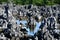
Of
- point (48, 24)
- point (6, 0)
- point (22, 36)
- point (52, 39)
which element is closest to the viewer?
point (52, 39)

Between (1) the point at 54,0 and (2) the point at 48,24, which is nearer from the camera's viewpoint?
(2) the point at 48,24

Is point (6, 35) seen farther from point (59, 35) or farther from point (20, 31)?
point (59, 35)

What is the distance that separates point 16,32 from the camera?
2983cm

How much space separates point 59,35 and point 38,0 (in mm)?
46099

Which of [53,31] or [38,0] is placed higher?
[53,31]

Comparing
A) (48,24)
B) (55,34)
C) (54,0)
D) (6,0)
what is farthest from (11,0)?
(55,34)

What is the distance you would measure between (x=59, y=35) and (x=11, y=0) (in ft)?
155

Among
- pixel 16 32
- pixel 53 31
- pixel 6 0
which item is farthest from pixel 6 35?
pixel 6 0

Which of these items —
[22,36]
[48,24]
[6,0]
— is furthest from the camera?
[6,0]

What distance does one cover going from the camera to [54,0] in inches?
3054

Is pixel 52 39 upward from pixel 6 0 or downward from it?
upward

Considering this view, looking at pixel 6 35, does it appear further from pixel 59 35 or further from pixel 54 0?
pixel 54 0

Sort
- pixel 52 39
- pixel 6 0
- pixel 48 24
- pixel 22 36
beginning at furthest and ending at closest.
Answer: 1. pixel 6 0
2. pixel 48 24
3. pixel 22 36
4. pixel 52 39

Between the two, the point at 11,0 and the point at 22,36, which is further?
the point at 11,0
